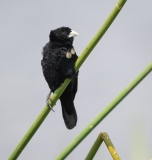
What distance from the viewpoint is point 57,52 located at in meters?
4.27

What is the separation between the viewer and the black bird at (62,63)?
163 inches

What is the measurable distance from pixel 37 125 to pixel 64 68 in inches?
75.4

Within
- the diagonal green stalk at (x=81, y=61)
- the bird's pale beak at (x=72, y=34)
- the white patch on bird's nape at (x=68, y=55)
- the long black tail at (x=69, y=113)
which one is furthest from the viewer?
the bird's pale beak at (x=72, y=34)

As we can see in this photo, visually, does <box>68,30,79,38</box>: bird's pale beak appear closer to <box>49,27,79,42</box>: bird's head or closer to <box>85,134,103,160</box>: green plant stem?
<box>49,27,79,42</box>: bird's head

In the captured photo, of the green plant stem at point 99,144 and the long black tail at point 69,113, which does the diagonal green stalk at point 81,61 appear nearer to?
the green plant stem at point 99,144

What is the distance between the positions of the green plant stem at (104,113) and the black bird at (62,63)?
1.94 metres

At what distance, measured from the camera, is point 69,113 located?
4.48 m

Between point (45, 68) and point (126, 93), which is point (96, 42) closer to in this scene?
point (126, 93)

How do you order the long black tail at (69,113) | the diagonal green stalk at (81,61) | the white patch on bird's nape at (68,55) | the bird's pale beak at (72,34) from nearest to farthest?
the diagonal green stalk at (81,61)
the white patch on bird's nape at (68,55)
the long black tail at (69,113)
the bird's pale beak at (72,34)

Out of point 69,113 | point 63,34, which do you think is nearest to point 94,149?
point 69,113

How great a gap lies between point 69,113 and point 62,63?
591mm

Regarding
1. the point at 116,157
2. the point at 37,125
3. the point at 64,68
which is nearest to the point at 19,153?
the point at 37,125

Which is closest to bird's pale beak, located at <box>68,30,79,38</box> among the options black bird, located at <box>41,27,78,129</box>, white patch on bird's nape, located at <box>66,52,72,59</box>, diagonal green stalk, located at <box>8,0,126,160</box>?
black bird, located at <box>41,27,78,129</box>

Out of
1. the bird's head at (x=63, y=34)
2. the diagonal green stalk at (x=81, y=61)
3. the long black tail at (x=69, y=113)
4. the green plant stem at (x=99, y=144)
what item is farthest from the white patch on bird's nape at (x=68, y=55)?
the green plant stem at (x=99, y=144)
